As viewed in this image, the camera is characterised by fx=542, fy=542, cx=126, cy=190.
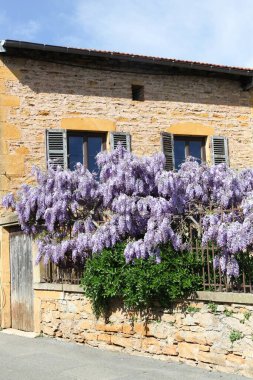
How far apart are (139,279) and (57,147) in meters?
5.26

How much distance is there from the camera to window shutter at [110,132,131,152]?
12.6 meters

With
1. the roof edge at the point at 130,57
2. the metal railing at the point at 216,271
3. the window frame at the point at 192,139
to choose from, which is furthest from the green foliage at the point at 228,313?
the roof edge at the point at 130,57

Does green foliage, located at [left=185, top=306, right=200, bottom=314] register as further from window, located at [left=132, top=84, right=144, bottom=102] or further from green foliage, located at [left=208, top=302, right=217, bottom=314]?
window, located at [left=132, top=84, right=144, bottom=102]

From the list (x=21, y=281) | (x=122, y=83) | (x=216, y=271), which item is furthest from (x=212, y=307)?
(x=122, y=83)

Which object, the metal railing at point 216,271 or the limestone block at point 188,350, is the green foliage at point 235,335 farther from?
the limestone block at point 188,350

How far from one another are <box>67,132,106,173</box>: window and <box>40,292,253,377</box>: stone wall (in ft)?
12.3

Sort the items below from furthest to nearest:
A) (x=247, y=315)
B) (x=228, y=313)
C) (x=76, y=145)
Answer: (x=76, y=145), (x=228, y=313), (x=247, y=315)

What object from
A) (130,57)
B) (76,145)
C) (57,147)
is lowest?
(57,147)

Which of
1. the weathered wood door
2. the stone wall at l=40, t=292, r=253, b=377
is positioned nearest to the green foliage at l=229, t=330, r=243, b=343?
the stone wall at l=40, t=292, r=253, b=377

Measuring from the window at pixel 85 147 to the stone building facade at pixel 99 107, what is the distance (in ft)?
0.31

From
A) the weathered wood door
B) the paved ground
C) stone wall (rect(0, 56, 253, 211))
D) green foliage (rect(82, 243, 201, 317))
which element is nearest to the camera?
the paved ground

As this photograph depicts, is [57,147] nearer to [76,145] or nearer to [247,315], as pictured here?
[76,145]

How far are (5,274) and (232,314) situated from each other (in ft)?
20.2

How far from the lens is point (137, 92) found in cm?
1345
